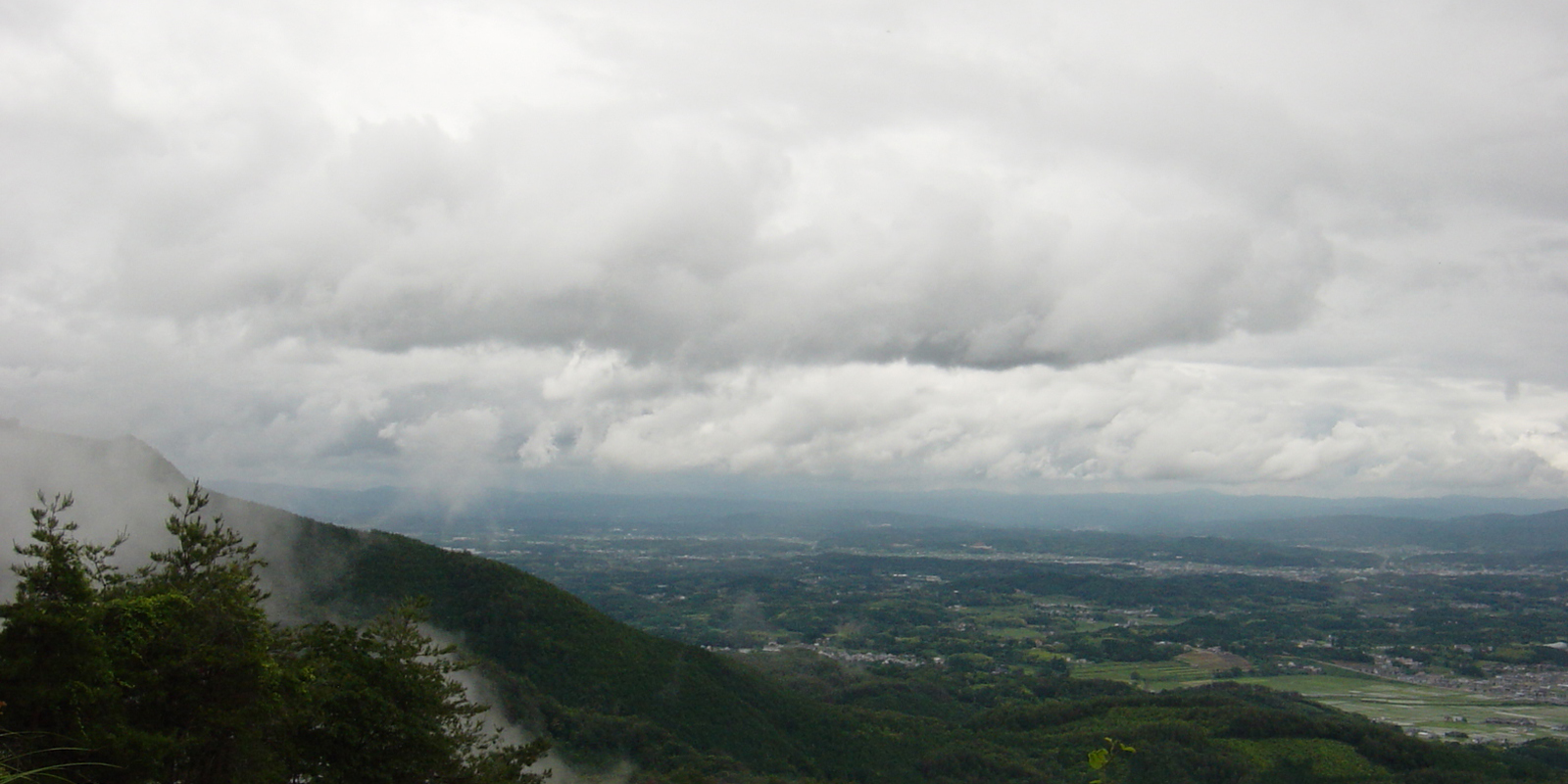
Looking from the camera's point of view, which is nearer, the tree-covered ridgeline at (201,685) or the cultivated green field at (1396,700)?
the tree-covered ridgeline at (201,685)

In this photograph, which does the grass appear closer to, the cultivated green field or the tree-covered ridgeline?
the cultivated green field

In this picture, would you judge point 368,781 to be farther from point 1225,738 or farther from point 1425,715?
point 1425,715

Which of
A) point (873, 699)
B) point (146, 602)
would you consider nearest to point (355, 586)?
point (873, 699)

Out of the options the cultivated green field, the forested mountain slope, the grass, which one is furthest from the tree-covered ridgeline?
the grass

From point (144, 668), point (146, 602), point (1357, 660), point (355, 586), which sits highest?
point (146, 602)

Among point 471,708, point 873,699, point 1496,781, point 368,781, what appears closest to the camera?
point 368,781

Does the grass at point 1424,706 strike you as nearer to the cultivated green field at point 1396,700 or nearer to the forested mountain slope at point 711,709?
the cultivated green field at point 1396,700

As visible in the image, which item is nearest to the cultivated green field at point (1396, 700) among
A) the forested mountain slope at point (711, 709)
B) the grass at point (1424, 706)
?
the grass at point (1424, 706)

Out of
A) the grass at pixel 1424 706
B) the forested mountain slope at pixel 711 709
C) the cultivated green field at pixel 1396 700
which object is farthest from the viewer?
the cultivated green field at pixel 1396 700
